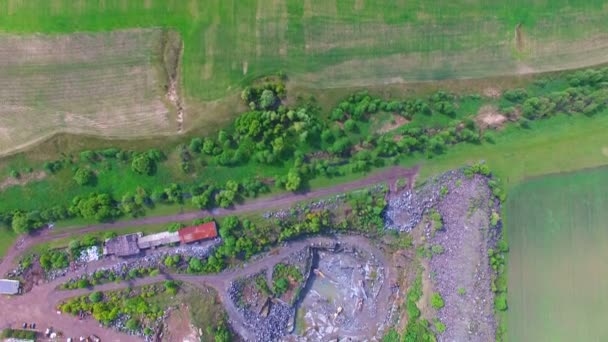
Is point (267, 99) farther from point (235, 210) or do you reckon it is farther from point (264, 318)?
point (264, 318)

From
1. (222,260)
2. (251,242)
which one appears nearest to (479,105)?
(251,242)

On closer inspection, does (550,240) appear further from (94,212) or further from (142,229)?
(94,212)

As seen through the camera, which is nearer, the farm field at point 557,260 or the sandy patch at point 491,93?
the farm field at point 557,260

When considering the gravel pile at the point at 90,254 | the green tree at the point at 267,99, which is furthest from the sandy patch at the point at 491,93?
the gravel pile at the point at 90,254

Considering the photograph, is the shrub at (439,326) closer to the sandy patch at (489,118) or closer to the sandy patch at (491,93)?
the sandy patch at (489,118)

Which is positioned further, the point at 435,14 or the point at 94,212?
the point at 435,14

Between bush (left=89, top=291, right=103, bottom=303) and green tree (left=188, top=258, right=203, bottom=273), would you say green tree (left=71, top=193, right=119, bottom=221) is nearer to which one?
bush (left=89, top=291, right=103, bottom=303)
